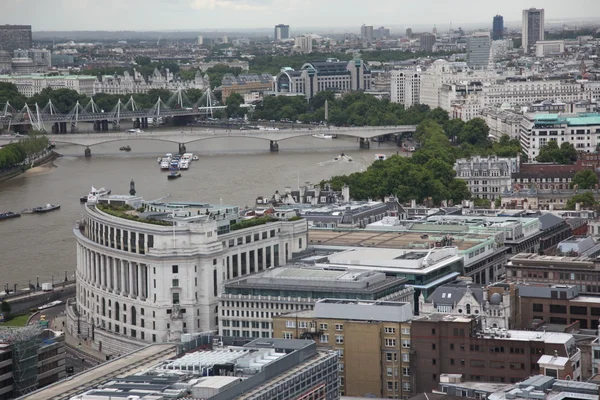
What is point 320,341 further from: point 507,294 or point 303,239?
point 303,239

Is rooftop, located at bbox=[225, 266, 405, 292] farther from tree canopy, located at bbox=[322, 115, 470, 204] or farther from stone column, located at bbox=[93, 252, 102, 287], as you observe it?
tree canopy, located at bbox=[322, 115, 470, 204]

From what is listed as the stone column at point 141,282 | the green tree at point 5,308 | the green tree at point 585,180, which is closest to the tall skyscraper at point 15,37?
the green tree at point 585,180

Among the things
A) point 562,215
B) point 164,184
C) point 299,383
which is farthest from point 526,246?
point 164,184

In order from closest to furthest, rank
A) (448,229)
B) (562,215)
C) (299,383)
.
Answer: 1. (299,383)
2. (448,229)
3. (562,215)

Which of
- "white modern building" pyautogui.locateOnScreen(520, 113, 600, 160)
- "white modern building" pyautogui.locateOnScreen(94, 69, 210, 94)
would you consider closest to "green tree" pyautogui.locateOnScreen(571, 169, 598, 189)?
"white modern building" pyautogui.locateOnScreen(520, 113, 600, 160)

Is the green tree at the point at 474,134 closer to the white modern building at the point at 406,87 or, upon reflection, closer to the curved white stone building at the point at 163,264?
the white modern building at the point at 406,87

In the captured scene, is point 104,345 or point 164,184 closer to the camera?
point 104,345
